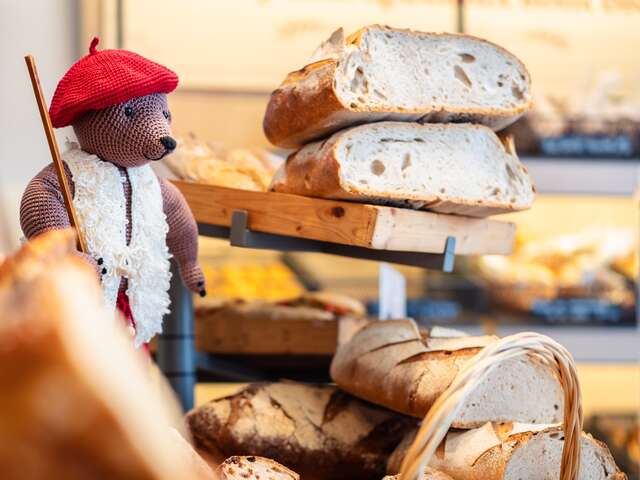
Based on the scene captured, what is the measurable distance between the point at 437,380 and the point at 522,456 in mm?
256

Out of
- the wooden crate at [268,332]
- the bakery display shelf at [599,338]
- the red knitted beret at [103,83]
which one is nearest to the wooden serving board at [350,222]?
the red knitted beret at [103,83]

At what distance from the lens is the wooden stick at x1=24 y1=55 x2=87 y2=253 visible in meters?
1.05

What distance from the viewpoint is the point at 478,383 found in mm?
950

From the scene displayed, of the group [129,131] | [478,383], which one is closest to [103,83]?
[129,131]

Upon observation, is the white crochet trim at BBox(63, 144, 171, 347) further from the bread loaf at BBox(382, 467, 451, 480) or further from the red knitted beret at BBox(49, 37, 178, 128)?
the bread loaf at BBox(382, 467, 451, 480)

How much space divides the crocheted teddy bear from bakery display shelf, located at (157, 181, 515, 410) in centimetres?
33

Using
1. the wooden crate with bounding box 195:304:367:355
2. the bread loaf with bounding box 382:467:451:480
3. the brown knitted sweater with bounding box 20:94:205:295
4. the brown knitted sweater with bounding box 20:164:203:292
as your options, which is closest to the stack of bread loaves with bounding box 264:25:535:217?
the brown knitted sweater with bounding box 20:164:203:292

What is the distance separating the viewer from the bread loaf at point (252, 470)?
1.18 m

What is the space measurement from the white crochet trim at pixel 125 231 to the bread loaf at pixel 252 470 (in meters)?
0.24

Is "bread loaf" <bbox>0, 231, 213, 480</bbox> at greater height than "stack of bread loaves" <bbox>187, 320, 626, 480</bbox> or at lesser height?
greater

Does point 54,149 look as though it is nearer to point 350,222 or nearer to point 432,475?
point 350,222

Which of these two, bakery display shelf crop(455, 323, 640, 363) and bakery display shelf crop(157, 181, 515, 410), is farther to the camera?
bakery display shelf crop(455, 323, 640, 363)

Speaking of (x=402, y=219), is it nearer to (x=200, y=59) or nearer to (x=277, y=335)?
(x=277, y=335)

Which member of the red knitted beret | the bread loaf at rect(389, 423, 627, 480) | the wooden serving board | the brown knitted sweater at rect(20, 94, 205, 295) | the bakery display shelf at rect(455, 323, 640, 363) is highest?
the red knitted beret
